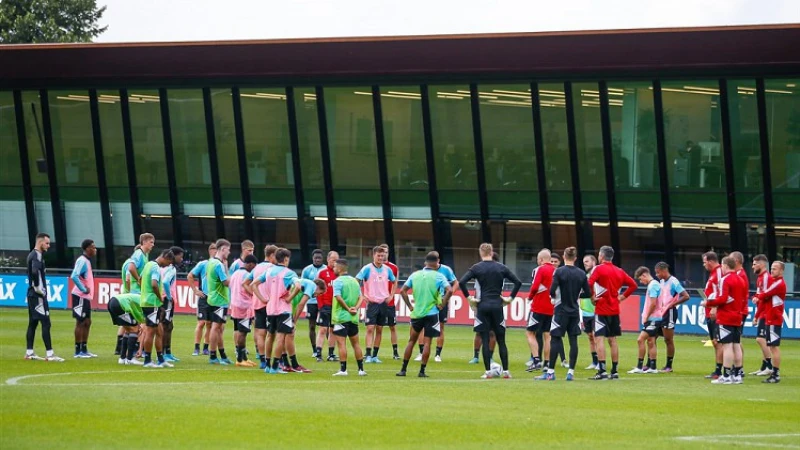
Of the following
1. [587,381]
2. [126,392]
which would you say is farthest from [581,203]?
[126,392]

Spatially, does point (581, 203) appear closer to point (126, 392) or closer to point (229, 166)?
point (229, 166)

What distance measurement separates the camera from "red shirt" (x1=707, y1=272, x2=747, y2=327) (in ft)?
63.5

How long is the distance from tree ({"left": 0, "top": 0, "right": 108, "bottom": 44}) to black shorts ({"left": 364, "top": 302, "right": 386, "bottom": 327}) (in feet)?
162

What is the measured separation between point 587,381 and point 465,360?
175 inches

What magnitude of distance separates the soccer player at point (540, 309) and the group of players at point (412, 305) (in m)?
0.02

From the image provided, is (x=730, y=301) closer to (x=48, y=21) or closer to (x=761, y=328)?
(x=761, y=328)

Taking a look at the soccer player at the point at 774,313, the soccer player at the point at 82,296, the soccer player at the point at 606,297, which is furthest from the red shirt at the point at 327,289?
the soccer player at the point at 774,313

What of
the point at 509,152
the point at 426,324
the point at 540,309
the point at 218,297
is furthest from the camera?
the point at 509,152

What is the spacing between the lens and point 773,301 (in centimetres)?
2048

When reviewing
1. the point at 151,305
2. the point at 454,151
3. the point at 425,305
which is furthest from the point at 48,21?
the point at 425,305

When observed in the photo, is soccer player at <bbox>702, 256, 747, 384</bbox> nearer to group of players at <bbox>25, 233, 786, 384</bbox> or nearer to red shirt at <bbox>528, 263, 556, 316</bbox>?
group of players at <bbox>25, 233, 786, 384</bbox>

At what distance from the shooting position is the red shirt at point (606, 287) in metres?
20.4

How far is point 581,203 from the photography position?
35812mm

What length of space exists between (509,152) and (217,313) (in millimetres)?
16066
